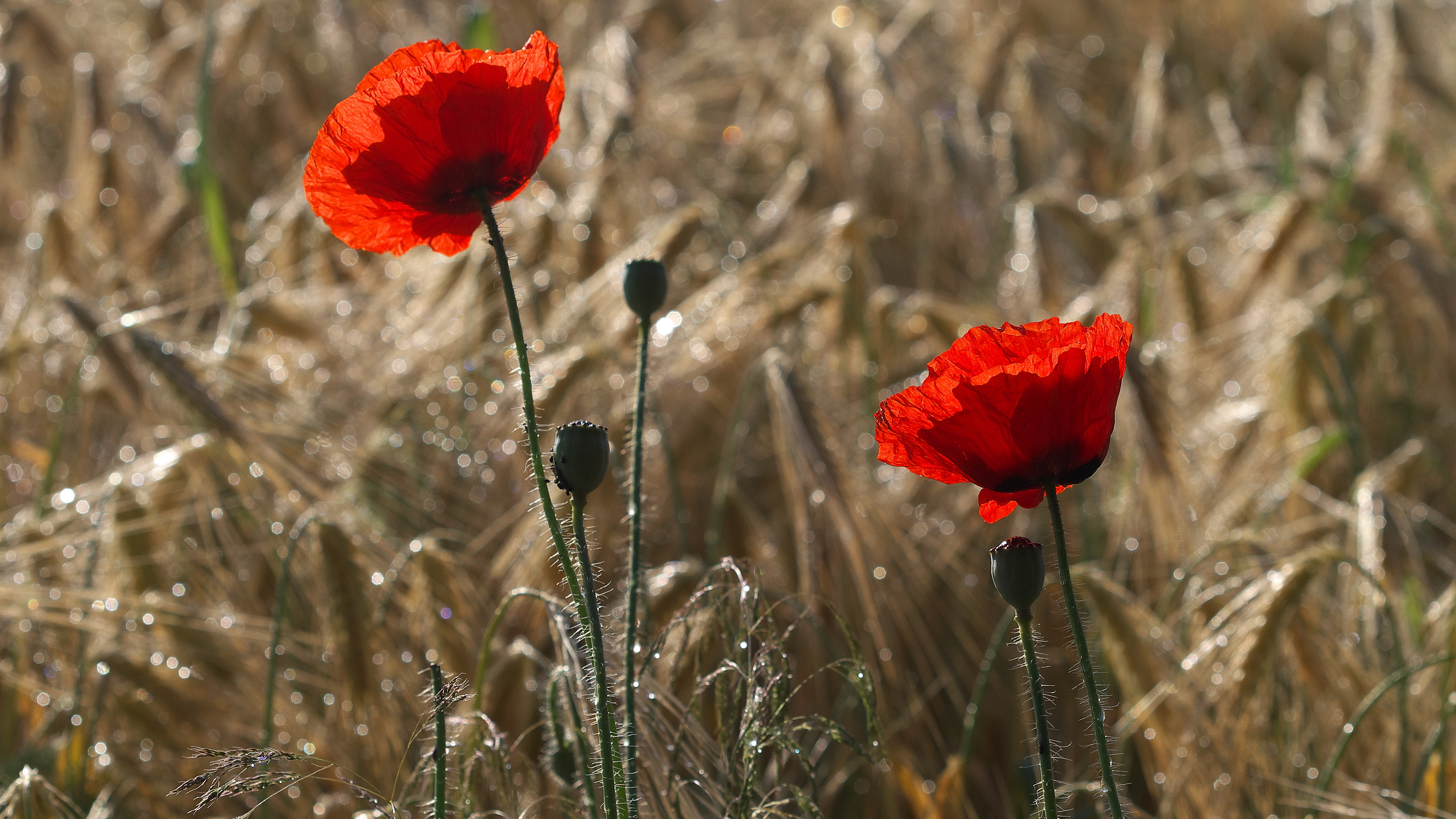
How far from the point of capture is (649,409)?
1.02m

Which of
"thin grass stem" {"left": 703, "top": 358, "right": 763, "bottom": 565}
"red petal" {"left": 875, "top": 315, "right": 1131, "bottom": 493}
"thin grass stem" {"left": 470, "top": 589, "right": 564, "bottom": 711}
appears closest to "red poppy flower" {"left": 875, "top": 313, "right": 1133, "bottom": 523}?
"red petal" {"left": 875, "top": 315, "right": 1131, "bottom": 493}

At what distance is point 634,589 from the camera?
0.54 m

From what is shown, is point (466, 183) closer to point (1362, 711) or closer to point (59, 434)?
point (1362, 711)

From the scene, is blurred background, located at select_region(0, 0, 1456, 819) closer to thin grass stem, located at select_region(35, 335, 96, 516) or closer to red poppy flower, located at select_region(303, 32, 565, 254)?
thin grass stem, located at select_region(35, 335, 96, 516)

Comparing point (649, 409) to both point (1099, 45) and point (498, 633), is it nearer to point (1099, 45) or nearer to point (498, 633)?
point (498, 633)

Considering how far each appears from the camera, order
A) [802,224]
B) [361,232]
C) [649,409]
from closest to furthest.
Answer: [361,232], [649,409], [802,224]

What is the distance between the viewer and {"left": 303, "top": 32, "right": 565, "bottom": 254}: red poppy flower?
51cm

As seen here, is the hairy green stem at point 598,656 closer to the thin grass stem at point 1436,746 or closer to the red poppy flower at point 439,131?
the red poppy flower at point 439,131

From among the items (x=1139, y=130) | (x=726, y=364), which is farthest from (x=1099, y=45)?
(x=726, y=364)

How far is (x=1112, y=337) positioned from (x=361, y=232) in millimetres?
388

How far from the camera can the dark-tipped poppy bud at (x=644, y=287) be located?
0.61 metres

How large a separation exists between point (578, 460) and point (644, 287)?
146 millimetres

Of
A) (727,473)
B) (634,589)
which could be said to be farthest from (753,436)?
(634,589)

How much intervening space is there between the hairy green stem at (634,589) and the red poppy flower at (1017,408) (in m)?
0.14
